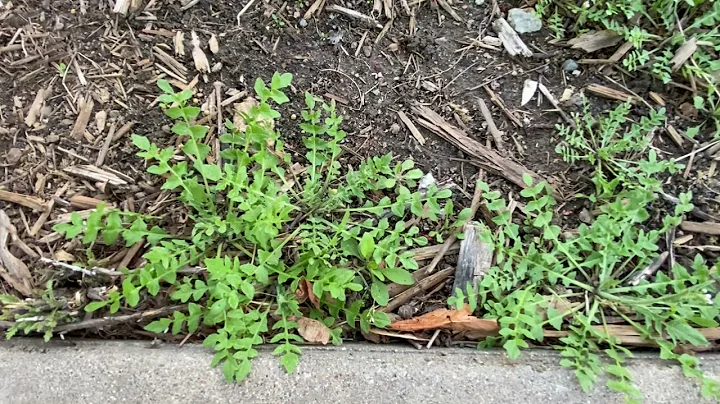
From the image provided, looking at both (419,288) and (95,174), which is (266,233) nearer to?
(419,288)

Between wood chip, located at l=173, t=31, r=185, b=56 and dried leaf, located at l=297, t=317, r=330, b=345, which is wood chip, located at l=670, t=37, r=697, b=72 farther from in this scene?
wood chip, located at l=173, t=31, r=185, b=56

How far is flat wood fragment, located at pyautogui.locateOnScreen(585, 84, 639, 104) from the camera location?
2.37m

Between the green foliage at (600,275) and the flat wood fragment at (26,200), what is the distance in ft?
4.87

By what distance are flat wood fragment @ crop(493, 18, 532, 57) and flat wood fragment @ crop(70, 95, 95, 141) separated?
5.27ft

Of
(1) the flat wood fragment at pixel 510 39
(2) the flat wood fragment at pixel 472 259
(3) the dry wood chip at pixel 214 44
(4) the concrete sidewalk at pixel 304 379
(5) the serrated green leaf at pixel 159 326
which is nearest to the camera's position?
(4) the concrete sidewalk at pixel 304 379

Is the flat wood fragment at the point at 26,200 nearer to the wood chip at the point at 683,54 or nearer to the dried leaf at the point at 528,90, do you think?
the dried leaf at the point at 528,90

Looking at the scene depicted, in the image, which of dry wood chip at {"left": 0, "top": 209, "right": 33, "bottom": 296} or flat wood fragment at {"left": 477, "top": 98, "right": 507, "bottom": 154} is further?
flat wood fragment at {"left": 477, "top": 98, "right": 507, "bottom": 154}

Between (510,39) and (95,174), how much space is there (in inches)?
66.1

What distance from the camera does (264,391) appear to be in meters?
1.84

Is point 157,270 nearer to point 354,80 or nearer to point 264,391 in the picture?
point 264,391

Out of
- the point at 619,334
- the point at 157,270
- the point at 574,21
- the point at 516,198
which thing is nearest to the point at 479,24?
the point at 574,21

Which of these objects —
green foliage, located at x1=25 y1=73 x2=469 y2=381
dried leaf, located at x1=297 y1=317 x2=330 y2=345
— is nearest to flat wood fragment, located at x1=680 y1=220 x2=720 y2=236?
green foliage, located at x1=25 y1=73 x2=469 y2=381

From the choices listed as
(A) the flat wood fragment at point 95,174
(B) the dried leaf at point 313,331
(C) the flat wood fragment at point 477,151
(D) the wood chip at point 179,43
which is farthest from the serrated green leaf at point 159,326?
(C) the flat wood fragment at point 477,151

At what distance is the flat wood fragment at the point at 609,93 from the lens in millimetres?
2365
